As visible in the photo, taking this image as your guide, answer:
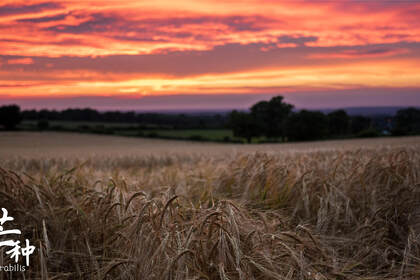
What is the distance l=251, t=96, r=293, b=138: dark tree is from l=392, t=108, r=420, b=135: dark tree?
37.6 ft

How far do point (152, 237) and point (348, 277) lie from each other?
5.10 ft

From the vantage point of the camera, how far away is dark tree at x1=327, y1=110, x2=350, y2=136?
45.2 meters

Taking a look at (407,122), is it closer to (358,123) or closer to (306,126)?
(306,126)

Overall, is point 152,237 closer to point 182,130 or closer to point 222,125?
point 182,130

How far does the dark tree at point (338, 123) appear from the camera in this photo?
4522cm

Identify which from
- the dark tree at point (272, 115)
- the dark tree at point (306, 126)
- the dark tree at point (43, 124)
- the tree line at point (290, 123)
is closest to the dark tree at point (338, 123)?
the tree line at point (290, 123)

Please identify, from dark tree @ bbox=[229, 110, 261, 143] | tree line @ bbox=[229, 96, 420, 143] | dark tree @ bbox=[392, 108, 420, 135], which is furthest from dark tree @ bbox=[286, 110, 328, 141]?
dark tree @ bbox=[392, 108, 420, 135]

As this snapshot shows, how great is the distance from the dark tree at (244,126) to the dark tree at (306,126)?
3.63 meters

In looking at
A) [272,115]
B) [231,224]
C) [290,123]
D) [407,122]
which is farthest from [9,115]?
[407,122]

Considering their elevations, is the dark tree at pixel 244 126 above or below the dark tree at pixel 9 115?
below

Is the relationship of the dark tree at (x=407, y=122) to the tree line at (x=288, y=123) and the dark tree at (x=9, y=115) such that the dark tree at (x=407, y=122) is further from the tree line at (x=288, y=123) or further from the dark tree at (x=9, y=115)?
the dark tree at (x=9, y=115)

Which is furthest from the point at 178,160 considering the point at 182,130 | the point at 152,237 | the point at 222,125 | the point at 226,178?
the point at 222,125

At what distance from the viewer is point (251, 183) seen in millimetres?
5223

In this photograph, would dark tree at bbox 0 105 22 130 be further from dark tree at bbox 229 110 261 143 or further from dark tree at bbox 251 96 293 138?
dark tree at bbox 251 96 293 138
